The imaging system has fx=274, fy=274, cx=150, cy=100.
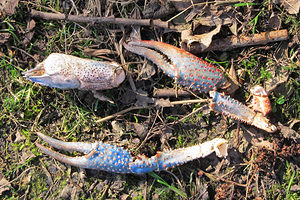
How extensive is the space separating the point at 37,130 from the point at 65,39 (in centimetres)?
132

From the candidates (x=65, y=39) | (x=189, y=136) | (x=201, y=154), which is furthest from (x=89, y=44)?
(x=201, y=154)

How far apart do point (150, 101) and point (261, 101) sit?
1.38 m

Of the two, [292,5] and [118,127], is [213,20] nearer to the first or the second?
[292,5]

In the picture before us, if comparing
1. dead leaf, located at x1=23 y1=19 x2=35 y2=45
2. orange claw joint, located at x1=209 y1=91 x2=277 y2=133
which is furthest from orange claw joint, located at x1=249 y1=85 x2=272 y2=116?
dead leaf, located at x1=23 y1=19 x2=35 y2=45

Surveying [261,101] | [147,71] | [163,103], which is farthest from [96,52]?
[261,101]

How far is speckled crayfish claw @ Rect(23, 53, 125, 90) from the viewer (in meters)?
3.32

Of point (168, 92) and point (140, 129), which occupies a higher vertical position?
point (168, 92)

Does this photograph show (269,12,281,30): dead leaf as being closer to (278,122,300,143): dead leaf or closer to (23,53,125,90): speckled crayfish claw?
Answer: (278,122,300,143): dead leaf

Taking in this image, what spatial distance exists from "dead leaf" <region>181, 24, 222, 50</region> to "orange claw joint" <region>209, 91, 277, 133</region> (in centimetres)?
61

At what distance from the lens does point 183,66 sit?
3.31 meters

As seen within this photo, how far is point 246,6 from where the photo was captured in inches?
135

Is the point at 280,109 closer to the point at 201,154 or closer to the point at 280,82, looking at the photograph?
the point at 280,82

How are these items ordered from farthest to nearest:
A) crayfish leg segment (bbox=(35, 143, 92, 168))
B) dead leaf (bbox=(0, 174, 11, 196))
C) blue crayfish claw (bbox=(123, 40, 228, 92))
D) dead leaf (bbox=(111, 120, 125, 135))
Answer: dead leaf (bbox=(0, 174, 11, 196)) < dead leaf (bbox=(111, 120, 125, 135)) < crayfish leg segment (bbox=(35, 143, 92, 168)) < blue crayfish claw (bbox=(123, 40, 228, 92))

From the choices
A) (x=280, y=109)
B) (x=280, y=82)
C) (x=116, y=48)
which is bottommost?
(x=280, y=109)
